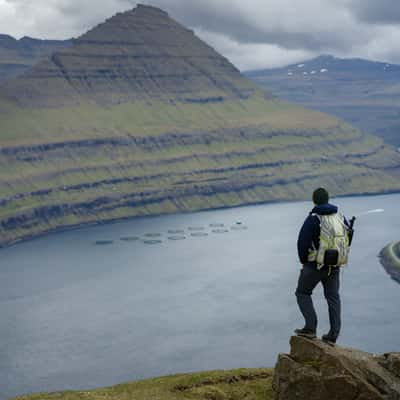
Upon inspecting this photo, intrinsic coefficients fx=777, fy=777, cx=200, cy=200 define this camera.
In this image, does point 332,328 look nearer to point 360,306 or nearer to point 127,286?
point 360,306

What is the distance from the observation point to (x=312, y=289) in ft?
80.1

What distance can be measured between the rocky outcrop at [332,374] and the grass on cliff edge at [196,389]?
73.9 inches

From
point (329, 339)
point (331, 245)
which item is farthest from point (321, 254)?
point (329, 339)

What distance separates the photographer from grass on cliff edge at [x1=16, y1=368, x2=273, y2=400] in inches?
1027

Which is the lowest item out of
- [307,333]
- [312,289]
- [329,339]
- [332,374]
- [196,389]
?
[196,389]

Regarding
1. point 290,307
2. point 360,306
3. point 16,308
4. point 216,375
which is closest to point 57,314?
point 16,308

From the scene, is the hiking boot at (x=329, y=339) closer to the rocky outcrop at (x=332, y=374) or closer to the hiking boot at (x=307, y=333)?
the rocky outcrop at (x=332, y=374)

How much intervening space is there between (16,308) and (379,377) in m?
156

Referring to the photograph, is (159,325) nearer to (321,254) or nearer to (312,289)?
(312,289)

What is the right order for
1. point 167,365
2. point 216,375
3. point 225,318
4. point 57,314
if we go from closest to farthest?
point 216,375
point 167,365
point 225,318
point 57,314

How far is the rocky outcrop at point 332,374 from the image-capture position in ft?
75.9

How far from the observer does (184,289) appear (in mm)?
184500

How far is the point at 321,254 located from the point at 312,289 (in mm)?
1513

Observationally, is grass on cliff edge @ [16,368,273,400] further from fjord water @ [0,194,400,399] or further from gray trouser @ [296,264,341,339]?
fjord water @ [0,194,400,399]
